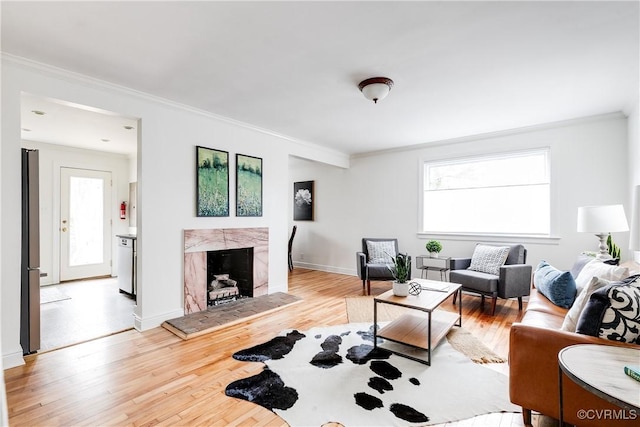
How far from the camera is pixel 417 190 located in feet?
18.0

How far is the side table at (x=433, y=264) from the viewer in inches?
191

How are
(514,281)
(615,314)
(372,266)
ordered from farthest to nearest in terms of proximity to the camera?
(372,266), (514,281), (615,314)

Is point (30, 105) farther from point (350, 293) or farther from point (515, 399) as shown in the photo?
point (515, 399)

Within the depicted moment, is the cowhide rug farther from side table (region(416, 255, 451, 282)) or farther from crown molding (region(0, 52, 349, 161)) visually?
crown molding (region(0, 52, 349, 161))

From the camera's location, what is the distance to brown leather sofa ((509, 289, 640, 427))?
160 cm

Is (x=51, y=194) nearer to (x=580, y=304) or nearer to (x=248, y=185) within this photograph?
(x=248, y=185)

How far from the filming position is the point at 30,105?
355cm

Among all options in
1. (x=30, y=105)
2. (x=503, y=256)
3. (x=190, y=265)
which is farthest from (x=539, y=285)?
(x=30, y=105)

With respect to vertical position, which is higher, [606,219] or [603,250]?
[606,219]

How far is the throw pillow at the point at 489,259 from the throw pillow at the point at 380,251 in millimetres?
1265

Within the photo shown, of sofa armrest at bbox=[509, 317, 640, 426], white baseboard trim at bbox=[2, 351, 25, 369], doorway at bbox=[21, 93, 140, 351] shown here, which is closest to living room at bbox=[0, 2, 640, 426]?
white baseboard trim at bbox=[2, 351, 25, 369]

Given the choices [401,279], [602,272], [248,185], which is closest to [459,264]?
[401,279]

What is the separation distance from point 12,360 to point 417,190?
5.46 meters

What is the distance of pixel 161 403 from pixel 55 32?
2692mm
